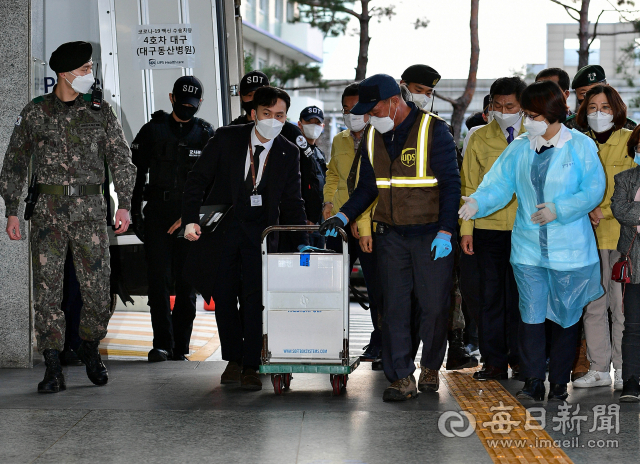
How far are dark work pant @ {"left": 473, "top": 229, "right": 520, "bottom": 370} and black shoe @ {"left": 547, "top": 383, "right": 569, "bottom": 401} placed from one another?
0.78 meters

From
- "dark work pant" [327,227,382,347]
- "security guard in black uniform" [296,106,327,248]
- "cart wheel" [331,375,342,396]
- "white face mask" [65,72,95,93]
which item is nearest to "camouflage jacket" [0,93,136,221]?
"white face mask" [65,72,95,93]

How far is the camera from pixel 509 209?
19.8 ft

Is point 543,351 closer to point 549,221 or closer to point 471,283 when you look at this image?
point 549,221

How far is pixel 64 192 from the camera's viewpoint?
5.61 m

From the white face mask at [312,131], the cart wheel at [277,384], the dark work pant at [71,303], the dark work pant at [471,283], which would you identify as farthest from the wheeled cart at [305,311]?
the white face mask at [312,131]

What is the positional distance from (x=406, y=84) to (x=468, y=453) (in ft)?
11.3

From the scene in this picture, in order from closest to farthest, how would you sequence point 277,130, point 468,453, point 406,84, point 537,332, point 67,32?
point 468,453 → point 537,332 → point 277,130 → point 406,84 → point 67,32

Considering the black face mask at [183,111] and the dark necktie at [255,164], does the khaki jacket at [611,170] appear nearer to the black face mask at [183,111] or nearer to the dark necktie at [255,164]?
the dark necktie at [255,164]

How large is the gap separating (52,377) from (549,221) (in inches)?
126

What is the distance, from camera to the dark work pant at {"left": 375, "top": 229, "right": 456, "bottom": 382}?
A: 5.45 m

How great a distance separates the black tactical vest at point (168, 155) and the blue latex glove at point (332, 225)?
204 cm

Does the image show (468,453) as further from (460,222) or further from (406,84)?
(406,84)

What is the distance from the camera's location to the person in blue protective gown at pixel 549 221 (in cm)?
516

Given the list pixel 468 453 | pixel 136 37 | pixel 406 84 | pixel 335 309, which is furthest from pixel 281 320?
pixel 136 37
